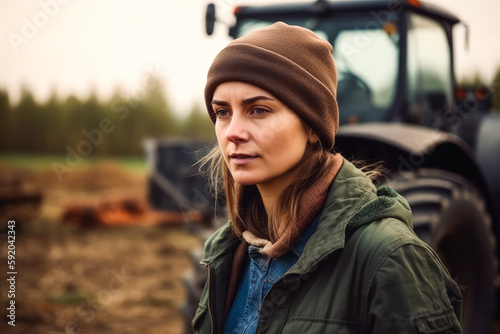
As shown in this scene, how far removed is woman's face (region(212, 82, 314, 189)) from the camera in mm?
1394

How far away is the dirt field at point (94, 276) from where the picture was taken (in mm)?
→ 4480

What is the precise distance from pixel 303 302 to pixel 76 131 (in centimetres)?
1480

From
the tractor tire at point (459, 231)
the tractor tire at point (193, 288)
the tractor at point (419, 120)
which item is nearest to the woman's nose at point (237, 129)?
the tractor at point (419, 120)

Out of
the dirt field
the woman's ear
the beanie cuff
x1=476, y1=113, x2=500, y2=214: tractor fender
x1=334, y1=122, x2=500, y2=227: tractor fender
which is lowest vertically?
the dirt field

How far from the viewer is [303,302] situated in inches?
50.2

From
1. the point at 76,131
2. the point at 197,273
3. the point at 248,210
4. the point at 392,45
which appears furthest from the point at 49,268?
the point at 76,131

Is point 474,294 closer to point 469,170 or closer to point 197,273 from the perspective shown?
point 469,170

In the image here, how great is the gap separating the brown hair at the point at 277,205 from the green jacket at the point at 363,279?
8 centimetres

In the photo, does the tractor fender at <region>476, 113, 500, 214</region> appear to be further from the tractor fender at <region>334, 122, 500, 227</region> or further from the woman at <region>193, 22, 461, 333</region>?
the woman at <region>193, 22, 461, 333</region>

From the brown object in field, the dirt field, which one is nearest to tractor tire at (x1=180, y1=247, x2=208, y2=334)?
the dirt field

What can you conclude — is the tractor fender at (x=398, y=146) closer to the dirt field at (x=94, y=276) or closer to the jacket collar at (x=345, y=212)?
the jacket collar at (x=345, y=212)

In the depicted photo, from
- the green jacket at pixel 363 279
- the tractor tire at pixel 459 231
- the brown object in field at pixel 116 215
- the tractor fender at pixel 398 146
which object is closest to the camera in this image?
the green jacket at pixel 363 279

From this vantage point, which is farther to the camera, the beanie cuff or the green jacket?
the beanie cuff

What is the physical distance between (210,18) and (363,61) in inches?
40.0
